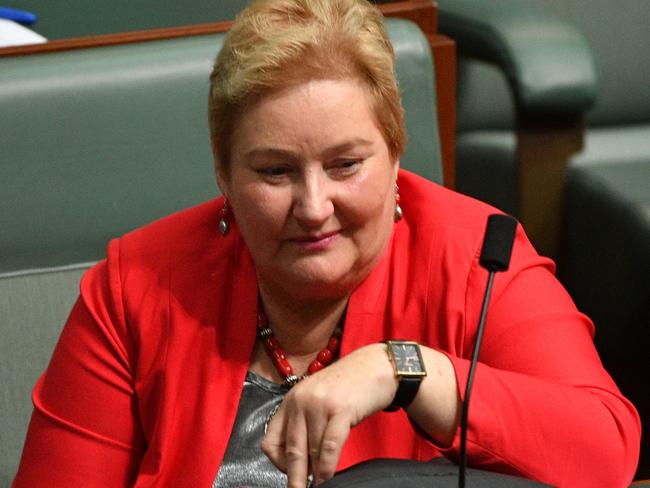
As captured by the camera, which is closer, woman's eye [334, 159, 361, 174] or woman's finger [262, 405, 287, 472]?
woman's finger [262, 405, 287, 472]

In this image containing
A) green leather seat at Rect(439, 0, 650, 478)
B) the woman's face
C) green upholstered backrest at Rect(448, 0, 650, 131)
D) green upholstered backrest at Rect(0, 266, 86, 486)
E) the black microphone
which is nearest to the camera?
the black microphone

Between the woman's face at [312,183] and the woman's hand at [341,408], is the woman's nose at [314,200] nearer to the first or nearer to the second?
the woman's face at [312,183]

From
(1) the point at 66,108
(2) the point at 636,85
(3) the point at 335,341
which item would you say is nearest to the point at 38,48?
(1) the point at 66,108

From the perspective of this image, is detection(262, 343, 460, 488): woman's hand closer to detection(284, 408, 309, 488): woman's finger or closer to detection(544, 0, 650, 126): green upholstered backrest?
detection(284, 408, 309, 488): woman's finger

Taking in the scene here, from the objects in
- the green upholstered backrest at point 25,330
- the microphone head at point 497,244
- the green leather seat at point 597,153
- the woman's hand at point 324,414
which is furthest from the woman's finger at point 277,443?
the green leather seat at point 597,153

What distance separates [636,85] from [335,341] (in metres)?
1.28

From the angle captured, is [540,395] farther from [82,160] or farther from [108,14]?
[108,14]

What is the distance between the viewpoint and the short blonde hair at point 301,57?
3.92 feet

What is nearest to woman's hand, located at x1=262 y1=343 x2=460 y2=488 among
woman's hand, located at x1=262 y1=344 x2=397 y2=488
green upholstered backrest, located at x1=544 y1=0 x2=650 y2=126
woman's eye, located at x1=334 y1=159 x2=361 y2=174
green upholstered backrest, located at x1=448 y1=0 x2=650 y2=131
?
woman's hand, located at x1=262 y1=344 x2=397 y2=488

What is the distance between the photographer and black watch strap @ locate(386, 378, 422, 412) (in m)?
1.04

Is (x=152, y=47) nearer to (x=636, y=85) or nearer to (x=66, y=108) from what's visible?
(x=66, y=108)

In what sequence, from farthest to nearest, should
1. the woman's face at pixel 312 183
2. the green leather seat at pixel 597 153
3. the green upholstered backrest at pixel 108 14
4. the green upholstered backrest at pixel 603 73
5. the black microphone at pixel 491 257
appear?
the green upholstered backrest at pixel 603 73, the green upholstered backrest at pixel 108 14, the green leather seat at pixel 597 153, the woman's face at pixel 312 183, the black microphone at pixel 491 257

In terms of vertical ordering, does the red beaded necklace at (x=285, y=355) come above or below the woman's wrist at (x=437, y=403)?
below

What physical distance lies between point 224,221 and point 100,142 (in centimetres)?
36
